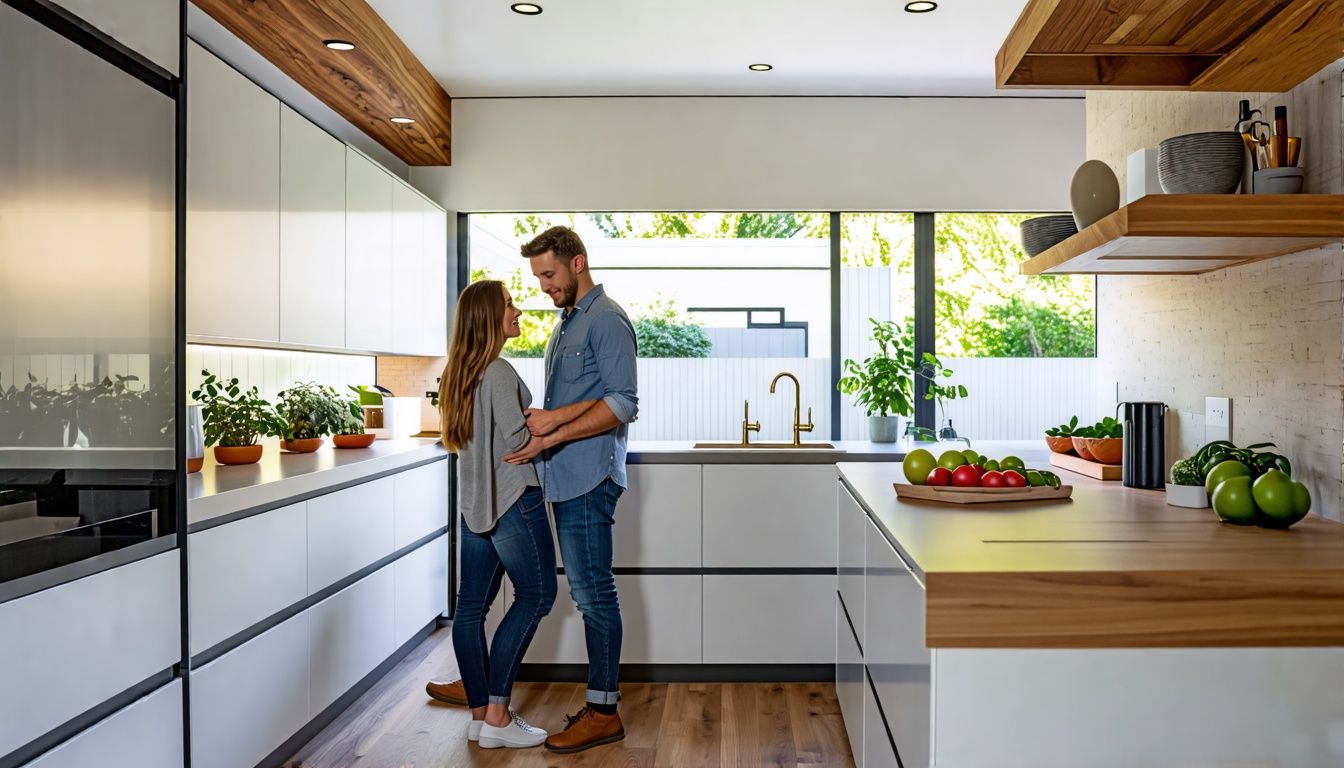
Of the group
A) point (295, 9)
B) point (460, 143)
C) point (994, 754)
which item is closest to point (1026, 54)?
point (994, 754)

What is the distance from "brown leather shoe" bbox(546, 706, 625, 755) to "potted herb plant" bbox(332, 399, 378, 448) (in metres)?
1.41

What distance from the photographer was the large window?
15.5 feet

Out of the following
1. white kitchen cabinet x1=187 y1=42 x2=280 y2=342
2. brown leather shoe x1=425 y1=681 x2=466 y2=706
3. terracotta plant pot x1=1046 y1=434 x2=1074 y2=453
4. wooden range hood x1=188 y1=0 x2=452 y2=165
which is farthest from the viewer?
brown leather shoe x1=425 y1=681 x2=466 y2=706

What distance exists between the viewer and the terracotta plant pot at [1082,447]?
281 centimetres

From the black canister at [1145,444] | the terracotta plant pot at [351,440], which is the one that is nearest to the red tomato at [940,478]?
the black canister at [1145,444]

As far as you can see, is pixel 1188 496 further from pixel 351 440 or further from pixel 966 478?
pixel 351 440

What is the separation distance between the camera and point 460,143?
468 cm

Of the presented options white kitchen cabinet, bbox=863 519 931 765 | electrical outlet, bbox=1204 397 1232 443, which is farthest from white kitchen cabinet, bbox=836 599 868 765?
electrical outlet, bbox=1204 397 1232 443

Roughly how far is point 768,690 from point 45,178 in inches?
108

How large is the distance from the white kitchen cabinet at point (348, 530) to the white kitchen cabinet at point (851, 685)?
1.56 metres

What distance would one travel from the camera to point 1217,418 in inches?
92.7

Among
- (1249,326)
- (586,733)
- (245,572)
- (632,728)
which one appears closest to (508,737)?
(586,733)

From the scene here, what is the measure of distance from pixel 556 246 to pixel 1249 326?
1821 millimetres

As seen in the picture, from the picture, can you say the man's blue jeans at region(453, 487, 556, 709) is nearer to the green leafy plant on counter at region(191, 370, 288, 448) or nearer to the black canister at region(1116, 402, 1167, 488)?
the green leafy plant on counter at region(191, 370, 288, 448)
